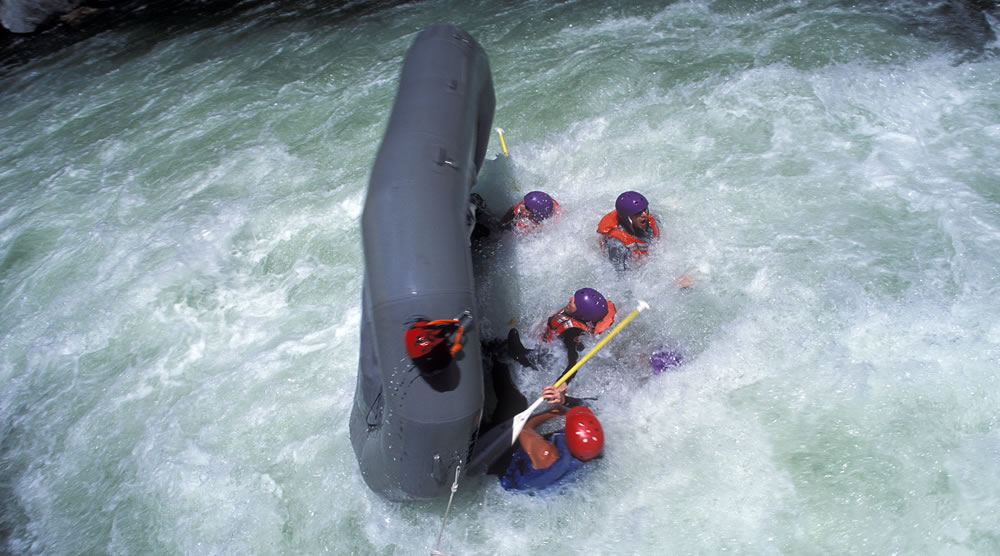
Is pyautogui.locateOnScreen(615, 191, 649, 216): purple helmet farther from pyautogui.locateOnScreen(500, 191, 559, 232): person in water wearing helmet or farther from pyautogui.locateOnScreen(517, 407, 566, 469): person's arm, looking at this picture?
pyautogui.locateOnScreen(517, 407, 566, 469): person's arm

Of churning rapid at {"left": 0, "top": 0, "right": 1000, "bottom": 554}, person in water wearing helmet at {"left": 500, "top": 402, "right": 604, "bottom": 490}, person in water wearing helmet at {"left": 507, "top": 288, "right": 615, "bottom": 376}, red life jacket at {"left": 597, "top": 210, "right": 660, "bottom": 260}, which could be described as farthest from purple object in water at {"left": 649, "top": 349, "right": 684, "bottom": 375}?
red life jacket at {"left": 597, "top": 210, "right": 660, "bottom": 260}

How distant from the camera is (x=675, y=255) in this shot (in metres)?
6.12

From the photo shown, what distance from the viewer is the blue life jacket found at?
4309mm

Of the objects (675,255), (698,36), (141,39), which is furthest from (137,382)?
(141,39)

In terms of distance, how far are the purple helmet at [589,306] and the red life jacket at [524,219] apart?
144 centimetres

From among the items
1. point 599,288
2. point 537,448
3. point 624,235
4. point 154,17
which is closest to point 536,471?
point 537,448

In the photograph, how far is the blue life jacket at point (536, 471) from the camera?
431 centimetres

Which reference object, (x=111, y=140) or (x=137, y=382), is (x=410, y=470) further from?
(x=111, y=140)

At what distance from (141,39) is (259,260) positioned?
8164 mm

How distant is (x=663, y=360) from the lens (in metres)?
5.16

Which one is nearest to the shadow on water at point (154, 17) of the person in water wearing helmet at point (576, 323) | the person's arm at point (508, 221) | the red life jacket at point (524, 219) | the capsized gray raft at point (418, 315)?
the person's arm at point (508, 221)

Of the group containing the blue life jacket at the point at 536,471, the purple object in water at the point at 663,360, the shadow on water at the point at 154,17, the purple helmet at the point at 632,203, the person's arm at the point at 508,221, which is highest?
the shadow on water at the point at 154,17

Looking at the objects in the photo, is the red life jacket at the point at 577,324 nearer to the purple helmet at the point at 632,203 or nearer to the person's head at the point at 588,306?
the person's head at the point at 588,306

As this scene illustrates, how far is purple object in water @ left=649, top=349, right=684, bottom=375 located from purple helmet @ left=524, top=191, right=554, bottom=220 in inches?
71.8
